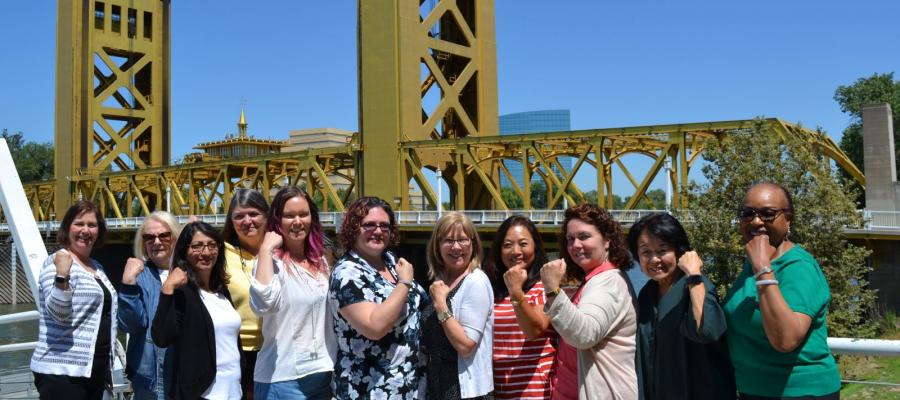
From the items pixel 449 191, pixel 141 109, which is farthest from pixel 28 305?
pixel 449 191

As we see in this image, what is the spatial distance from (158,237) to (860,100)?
185ft

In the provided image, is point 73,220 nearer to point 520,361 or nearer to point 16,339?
point 520,361

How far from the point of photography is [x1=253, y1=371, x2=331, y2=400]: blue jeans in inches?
148

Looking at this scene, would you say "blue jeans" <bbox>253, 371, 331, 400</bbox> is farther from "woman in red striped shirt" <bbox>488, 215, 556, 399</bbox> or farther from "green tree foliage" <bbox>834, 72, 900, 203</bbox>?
"green tree foliage" <bbox>834, 72, 900, 203</bbox>

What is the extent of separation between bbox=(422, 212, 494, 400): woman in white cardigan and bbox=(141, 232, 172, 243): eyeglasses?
149cm

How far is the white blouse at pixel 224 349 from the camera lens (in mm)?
3811

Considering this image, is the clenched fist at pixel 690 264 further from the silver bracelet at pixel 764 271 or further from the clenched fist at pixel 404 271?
the clenched fist at pixel 404 271

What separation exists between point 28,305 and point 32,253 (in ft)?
126

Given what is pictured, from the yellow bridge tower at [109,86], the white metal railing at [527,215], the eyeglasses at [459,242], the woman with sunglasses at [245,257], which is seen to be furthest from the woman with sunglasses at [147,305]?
the yellow bridge tower at [109,86]

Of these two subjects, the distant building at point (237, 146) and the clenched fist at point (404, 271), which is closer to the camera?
the clenched fist at point (404, 271)

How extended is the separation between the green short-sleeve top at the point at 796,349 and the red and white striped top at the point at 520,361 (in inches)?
36.5

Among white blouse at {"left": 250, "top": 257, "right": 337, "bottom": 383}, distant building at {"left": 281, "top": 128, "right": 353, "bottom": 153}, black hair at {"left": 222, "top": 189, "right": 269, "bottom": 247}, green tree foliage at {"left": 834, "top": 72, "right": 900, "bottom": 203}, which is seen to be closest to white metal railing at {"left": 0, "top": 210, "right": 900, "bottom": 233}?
black hair at {"left": 222, "top": 189, "right": 269, "bottom": 247}

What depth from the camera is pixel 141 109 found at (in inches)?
2018

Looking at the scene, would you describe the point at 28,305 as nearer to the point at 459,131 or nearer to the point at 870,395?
the point at 459,131
